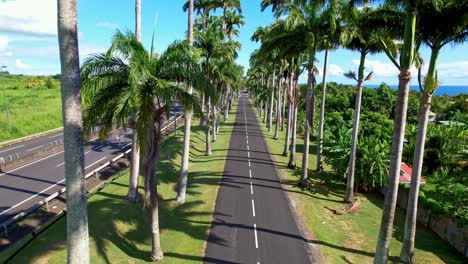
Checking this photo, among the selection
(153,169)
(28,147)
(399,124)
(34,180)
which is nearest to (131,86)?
(153,169)

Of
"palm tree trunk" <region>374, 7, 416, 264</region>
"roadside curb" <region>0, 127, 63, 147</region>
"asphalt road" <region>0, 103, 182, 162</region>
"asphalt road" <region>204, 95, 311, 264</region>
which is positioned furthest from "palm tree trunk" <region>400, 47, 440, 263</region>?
"roadside curb" <region>0, 127, 63, 147</region>

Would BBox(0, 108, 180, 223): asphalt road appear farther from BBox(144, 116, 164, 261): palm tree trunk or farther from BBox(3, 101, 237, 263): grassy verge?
BBox(3, 101, 237, 263): grassy verge

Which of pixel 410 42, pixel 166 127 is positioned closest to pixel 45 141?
pixel 166 127

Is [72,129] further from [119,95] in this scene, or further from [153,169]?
[153,169]

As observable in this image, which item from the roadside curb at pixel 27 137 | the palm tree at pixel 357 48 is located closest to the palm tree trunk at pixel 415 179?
the palm tree at pixel 357 48

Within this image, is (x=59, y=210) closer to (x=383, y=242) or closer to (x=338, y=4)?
(x=383, y=242)

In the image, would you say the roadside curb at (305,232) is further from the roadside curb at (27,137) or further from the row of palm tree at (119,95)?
the roadside curb at (27,137)
